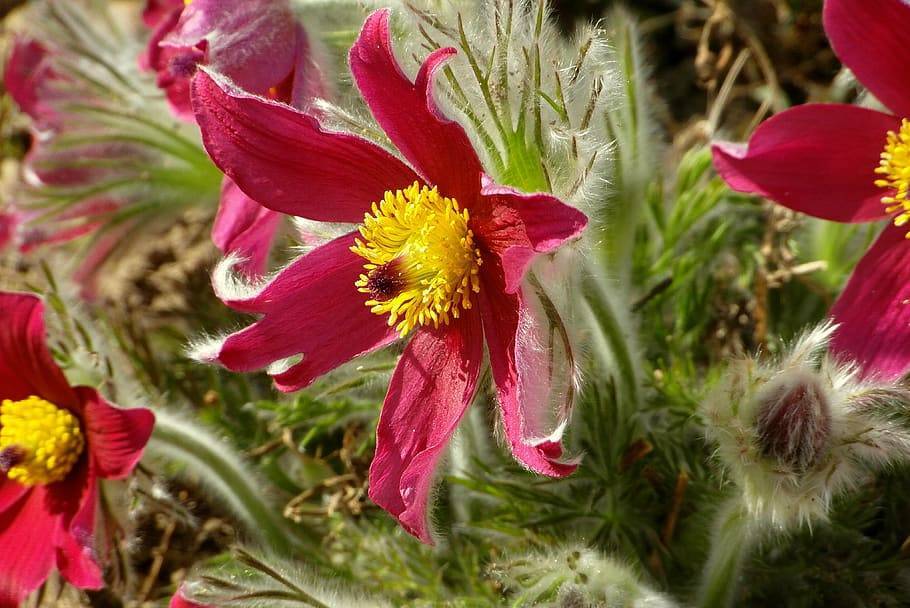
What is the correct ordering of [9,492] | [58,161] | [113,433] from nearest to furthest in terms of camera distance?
1. [113,433]
2. [9,492]
3. [58,161]

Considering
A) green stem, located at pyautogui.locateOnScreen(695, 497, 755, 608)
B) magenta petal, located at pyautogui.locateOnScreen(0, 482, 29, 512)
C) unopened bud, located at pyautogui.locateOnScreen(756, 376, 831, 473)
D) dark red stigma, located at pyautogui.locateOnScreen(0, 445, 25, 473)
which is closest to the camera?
unopened bud, located at pyautogui.locateOnScreen(756, 376, 831, 473)

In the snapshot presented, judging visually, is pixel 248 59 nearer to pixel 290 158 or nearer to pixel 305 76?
pixel 305 76

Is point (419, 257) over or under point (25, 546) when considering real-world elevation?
over

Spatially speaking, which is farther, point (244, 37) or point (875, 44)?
point (244, 37)

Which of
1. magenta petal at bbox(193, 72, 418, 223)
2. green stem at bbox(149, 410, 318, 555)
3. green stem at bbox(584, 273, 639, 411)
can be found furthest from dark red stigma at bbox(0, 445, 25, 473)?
green stem at bbox(584, 273, 639, 411)

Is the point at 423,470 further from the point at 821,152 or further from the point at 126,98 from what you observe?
the point at 126,98

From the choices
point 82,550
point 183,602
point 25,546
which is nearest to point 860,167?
point 183,602

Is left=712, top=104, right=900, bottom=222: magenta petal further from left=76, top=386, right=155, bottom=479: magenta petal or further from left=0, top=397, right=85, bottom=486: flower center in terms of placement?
left=0, top=397, right=85, bottom=486: flower center
